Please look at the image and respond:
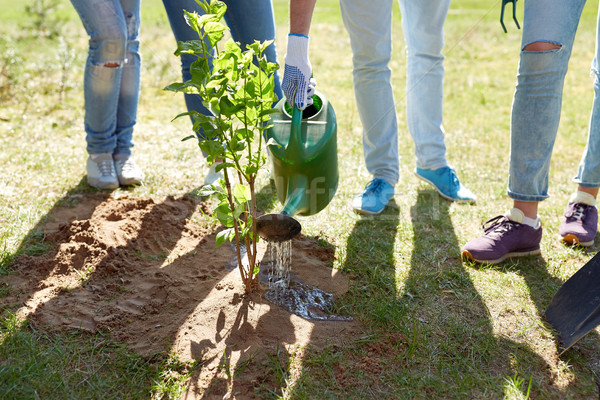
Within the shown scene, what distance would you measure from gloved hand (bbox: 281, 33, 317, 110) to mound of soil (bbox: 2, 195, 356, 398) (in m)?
0.60

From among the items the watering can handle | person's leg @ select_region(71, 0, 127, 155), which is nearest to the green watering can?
the watering can handle

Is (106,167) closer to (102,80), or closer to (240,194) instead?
(102,80)

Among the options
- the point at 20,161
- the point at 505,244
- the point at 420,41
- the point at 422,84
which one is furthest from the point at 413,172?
the point at 20,161

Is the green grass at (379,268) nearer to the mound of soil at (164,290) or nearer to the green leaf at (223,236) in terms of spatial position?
the mound of soil at (164,290)

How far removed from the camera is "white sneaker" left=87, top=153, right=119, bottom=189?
2.92 metres

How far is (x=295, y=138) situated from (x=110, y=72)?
1.35 m

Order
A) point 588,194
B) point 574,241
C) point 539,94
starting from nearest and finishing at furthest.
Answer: point 539,94
point 574,241
point 588,194

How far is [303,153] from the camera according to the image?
2029mm

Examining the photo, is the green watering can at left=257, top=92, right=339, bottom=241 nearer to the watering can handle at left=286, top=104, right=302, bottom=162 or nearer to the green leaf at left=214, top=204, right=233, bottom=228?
the watering can handle at left=286, top=104, right=302, bottom=162

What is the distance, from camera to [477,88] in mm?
5410

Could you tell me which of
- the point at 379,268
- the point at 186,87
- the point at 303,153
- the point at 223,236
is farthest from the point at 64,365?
the point at 379,268

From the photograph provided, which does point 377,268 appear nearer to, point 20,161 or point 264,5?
point 264,5

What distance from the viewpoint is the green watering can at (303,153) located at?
2.01 meters

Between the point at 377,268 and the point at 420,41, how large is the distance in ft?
4.49
